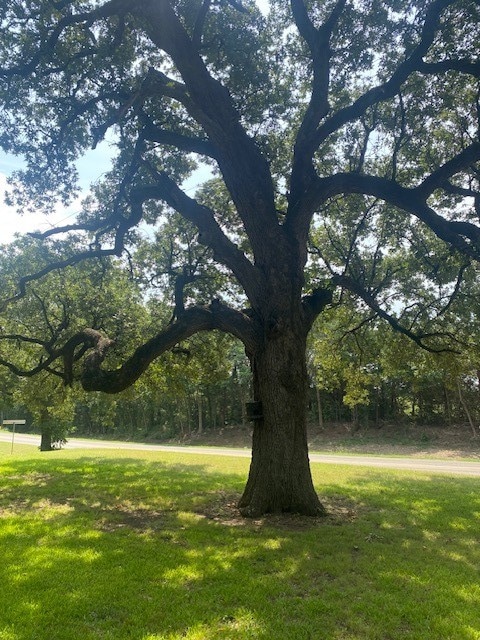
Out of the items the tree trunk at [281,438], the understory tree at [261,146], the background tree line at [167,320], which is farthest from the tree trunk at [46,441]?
the tree trunk at [281,438]

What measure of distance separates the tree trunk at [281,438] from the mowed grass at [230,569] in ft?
1.21

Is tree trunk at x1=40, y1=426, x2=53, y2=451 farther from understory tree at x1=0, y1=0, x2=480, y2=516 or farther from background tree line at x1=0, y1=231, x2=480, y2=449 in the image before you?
understory tree at x1=0, y1=0, x2=480, y2=516

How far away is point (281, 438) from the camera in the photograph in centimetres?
723

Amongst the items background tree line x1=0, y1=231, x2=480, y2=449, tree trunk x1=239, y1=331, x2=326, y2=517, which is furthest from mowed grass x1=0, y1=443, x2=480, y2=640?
background tree line x1=0, y1=231, x2=480, y2=449

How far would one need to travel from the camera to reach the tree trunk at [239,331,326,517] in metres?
7.12

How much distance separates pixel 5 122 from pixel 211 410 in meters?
35.1

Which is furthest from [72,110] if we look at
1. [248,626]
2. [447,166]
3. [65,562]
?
[248,626]

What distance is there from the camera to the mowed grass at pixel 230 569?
3510 millimetres

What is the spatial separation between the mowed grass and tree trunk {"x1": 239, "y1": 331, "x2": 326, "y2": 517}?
370mm

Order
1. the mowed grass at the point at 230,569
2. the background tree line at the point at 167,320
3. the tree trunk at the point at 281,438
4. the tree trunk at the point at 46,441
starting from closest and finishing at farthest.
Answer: the mowed grass at the point at 230,569 < the tree trunk at the point at 281,438 < the background tree line at the point at 167,320 < the tree trunk at the point at 46,441

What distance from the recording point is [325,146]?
36.3ft

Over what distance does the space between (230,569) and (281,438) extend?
2.74 m

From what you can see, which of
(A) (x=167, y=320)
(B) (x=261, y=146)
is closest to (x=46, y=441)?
(A) (x=167, y=320)

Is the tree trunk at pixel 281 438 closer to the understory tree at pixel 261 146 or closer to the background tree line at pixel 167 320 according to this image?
the understory tree at pixel 261 146
